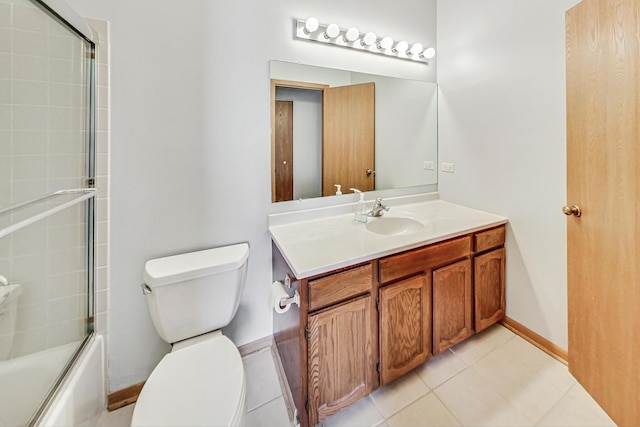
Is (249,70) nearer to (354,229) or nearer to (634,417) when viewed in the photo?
(354,229)

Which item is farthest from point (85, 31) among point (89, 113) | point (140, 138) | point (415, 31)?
point (415, 31)

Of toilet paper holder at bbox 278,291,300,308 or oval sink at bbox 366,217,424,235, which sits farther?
oval sink at bbox 366,217,424,235

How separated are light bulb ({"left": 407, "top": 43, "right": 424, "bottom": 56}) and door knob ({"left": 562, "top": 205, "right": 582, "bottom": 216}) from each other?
4.76 feet

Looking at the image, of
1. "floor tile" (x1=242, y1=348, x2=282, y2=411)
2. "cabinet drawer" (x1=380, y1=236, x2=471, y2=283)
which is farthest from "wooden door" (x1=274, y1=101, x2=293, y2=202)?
"floor tile" (x1=242, y1=348, x2=282, y2=411)

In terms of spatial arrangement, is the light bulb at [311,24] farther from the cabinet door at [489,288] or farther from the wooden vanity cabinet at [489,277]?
the cabinet door at [489,288]

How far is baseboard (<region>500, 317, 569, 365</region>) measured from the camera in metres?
1.54

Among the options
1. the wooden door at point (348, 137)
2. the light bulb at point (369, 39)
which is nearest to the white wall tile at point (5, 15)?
the wooden door at point (348, 137)

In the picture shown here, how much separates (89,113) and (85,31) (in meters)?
0.33

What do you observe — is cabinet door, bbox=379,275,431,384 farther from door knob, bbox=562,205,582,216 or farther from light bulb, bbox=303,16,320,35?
light bulb, bbox=303,16,320,35

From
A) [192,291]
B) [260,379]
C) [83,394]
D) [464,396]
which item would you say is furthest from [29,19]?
[464,396]

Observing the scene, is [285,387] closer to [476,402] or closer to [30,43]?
[476,402]

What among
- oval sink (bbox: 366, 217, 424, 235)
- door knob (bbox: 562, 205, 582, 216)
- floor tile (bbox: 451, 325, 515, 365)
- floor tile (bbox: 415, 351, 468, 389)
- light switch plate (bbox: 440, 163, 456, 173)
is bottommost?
floor tile (bbox: 415, 351, 468, 389)

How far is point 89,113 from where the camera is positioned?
1193mm

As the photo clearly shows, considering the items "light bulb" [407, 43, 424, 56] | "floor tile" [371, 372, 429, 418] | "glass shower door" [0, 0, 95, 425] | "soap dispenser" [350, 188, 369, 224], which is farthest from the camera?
"light bulb" [407, 43, 424, 56]
